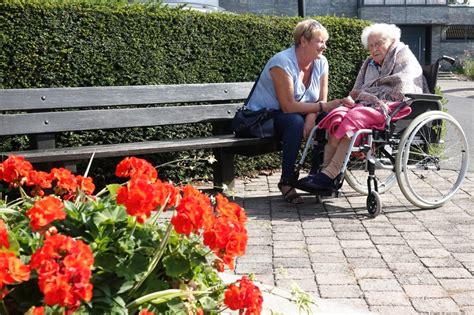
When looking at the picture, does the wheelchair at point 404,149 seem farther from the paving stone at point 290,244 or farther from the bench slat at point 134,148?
the paving stone at point 290,244

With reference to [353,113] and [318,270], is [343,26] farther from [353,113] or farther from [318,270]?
[318,270]

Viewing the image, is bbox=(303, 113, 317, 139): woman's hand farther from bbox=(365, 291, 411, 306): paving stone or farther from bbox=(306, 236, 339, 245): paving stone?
bbox=(365, 291, 411, 306): paving stone

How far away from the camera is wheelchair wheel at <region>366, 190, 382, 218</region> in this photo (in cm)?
539

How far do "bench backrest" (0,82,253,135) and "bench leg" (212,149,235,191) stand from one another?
36 cm

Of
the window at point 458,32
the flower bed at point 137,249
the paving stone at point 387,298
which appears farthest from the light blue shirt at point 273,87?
the window at point 458,32

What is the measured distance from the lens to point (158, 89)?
6.18 m

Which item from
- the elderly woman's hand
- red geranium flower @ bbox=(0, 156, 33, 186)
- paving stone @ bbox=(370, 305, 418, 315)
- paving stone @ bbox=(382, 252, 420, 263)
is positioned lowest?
paving stone @ bbox=(382, 252, 420, 263)

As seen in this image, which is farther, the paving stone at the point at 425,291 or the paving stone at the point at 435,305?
the paving stone at the point at 425,291

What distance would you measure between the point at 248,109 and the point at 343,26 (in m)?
2.34

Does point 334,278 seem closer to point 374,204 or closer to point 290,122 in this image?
point 374,204

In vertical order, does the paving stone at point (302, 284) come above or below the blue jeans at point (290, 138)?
below

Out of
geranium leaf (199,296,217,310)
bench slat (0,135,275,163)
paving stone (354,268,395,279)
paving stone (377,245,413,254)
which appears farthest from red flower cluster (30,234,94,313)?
bench slat (0,135,275,163)

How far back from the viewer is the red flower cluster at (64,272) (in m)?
1.67

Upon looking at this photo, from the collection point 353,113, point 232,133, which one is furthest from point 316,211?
point 232,133
